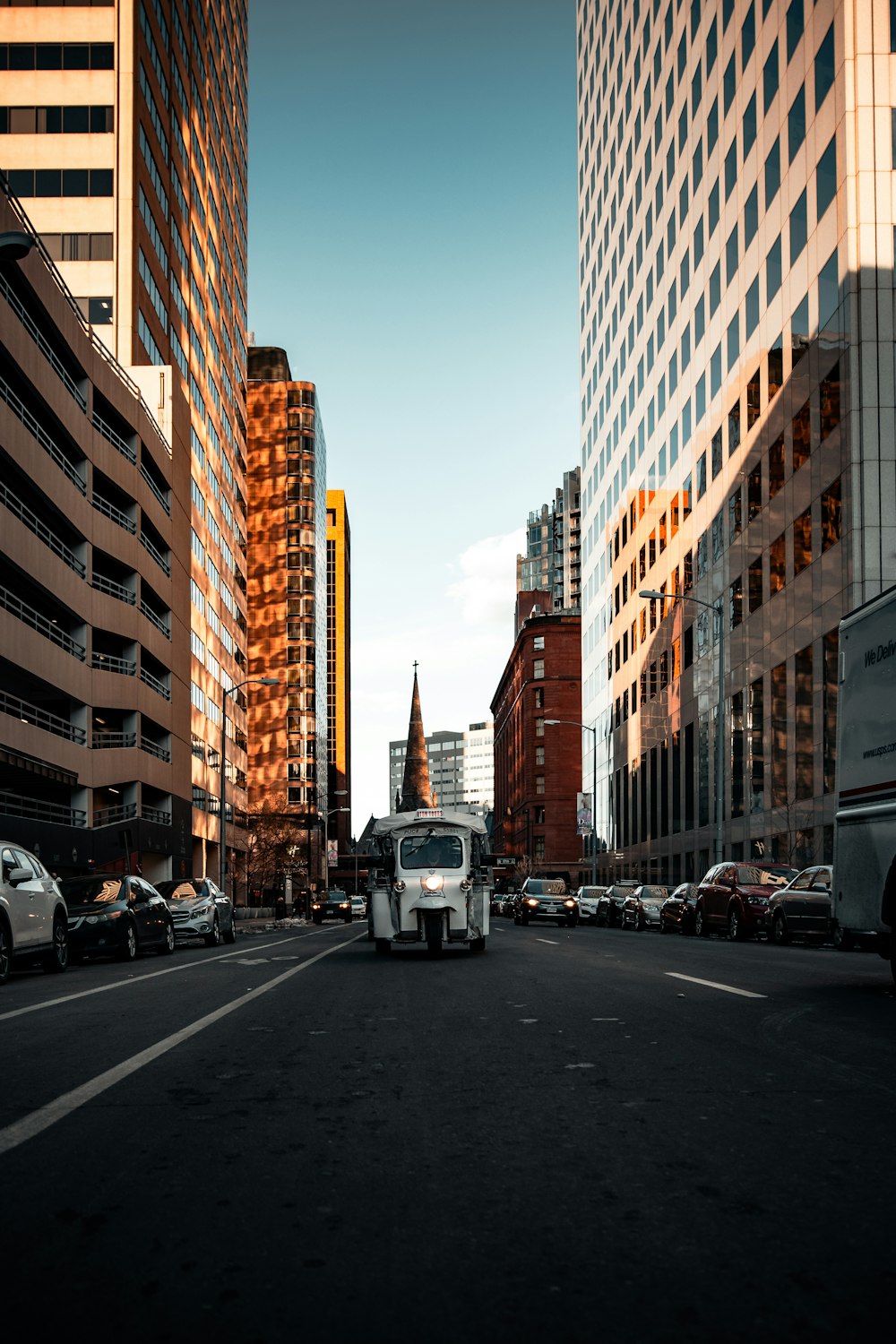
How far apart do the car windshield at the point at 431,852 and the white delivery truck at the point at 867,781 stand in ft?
24.7

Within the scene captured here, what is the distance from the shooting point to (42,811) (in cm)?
4150

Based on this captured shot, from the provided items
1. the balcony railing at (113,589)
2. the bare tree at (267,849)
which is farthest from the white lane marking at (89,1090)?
the bare tree at (267,849)

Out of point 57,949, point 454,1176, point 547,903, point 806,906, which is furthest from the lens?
point 547,903

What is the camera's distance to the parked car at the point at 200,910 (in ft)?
95.1

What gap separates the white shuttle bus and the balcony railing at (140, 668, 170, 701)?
33297 mm

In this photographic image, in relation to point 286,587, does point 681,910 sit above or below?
below

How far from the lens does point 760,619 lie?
46.2 meters

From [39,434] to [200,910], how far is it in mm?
17897

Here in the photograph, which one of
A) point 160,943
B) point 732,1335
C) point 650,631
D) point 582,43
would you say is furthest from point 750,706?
point 582,43

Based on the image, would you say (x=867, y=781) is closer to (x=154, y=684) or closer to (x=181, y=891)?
(x=181, y=891)

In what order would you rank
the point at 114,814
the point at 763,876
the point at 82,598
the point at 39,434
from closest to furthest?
the point at 763,876 < the point at 39,434 < the point at 82,598 < the point at 114,814

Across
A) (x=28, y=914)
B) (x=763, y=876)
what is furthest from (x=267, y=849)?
(x=28, y=914)

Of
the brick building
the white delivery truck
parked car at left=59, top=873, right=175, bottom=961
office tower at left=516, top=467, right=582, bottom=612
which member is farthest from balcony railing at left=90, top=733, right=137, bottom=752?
office tower at left=516, top=467, right=582, bottom=612

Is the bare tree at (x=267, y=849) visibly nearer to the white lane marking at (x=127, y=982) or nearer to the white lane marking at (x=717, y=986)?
the white lane marking at (x=127, y=982)
